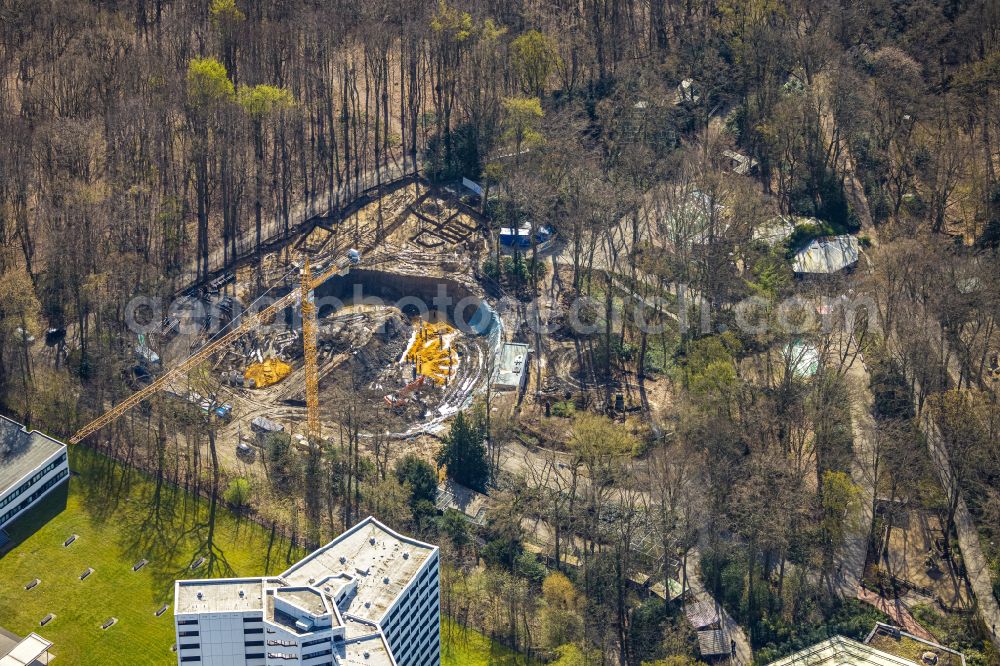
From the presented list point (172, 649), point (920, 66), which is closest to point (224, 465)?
point (172, 649)

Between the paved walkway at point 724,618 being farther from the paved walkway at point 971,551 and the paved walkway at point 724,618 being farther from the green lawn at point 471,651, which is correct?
the paved walkway at point 971,551

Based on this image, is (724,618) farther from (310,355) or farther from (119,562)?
(119,562)

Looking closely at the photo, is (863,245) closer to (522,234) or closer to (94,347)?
(522,234)

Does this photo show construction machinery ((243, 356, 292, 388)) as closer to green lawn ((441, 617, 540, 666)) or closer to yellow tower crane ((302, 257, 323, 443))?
yellow tower crane ((302, 257, 323, 443))

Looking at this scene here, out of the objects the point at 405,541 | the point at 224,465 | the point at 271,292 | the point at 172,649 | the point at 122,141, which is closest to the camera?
the point at 405,541

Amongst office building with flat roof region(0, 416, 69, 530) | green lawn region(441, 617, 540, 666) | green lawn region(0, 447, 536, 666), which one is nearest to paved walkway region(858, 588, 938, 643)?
green lawn region(441, 617, 540, 666)
